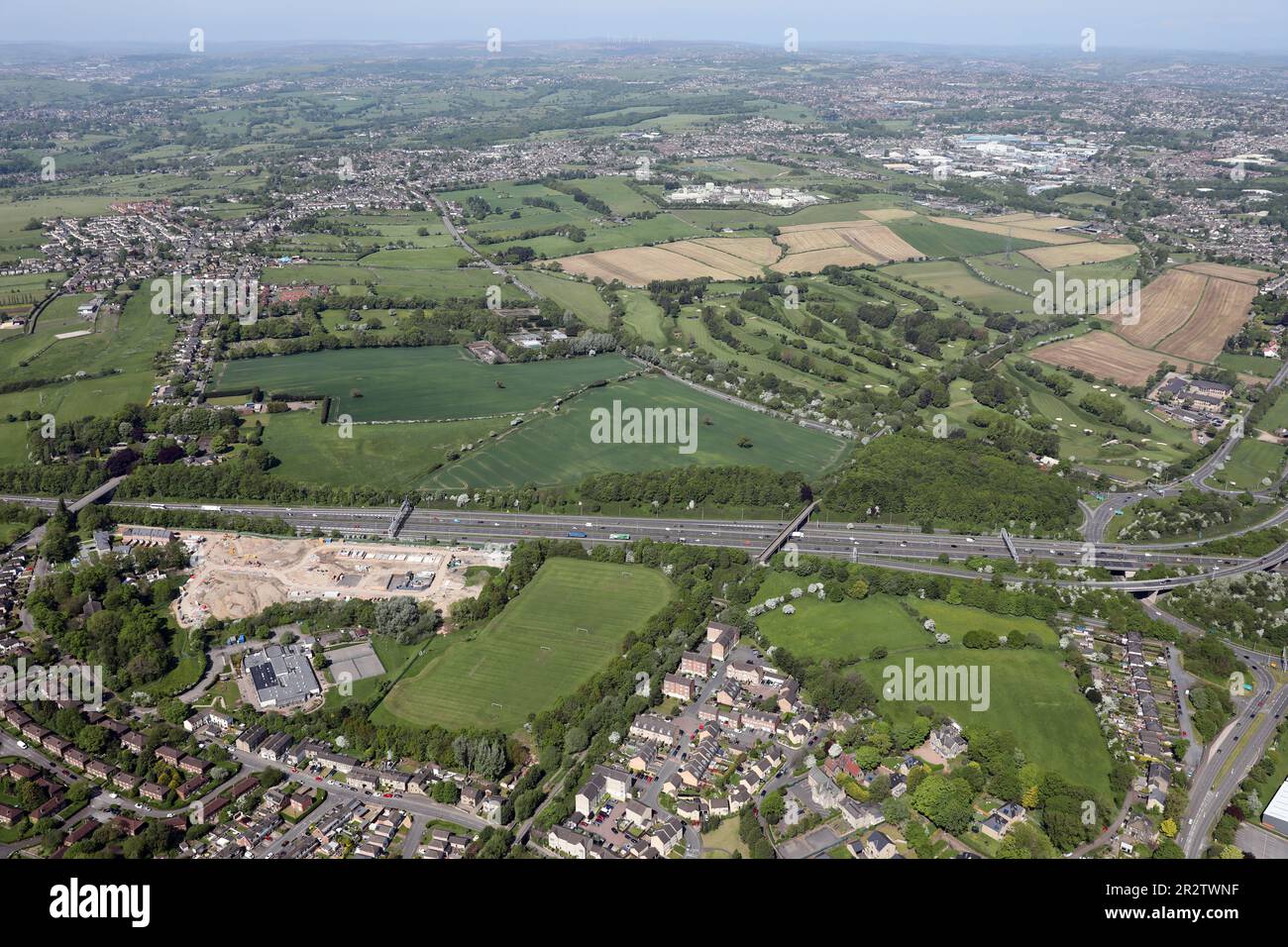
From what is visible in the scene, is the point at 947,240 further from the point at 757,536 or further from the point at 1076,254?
the point at 757,536

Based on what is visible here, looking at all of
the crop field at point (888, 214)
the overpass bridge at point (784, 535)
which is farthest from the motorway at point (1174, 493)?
the crop field at point (888, 214)

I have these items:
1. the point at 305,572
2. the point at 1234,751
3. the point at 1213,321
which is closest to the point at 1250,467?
the point at 1213,321

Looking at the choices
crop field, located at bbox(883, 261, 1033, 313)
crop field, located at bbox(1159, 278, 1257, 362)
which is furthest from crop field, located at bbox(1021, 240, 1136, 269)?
crop field, located at bbox(1159, 278, 1257, 362)

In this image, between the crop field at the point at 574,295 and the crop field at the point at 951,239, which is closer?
the crop field at the point at 574,295

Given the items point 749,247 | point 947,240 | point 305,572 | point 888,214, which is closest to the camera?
point 305,572

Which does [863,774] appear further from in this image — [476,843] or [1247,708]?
[1247,708]

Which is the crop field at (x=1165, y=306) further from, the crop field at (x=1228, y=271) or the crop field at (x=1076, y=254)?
the crop field at (x=1076, y=254)
